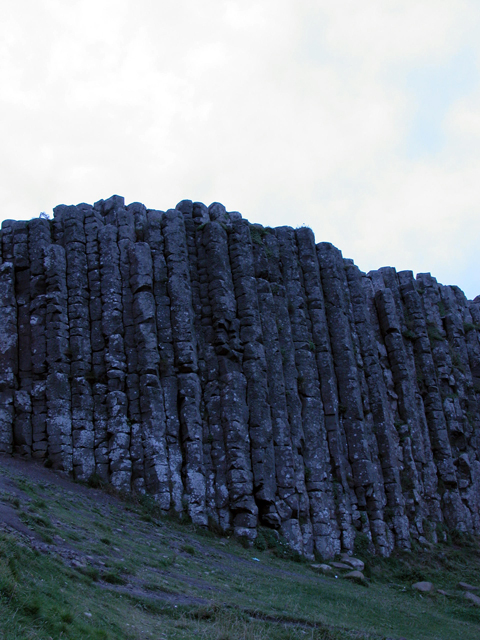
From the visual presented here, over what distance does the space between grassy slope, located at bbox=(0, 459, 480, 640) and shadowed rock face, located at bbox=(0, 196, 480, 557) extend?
69.6 inches

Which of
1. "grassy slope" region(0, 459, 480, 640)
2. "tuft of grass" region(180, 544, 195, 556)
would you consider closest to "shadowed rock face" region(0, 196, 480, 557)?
"grassy slope" region(0, 459, 480, 640)

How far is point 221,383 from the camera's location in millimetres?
25719

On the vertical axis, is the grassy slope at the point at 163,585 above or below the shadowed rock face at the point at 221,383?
below

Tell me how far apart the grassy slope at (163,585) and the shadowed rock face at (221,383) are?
5.80 feet

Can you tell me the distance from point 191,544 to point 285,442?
6.30 meters

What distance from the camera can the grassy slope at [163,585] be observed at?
32.8 feet

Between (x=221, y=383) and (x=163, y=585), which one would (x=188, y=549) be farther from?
(x=221, y=383)

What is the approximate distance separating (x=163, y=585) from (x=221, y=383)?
12.4m

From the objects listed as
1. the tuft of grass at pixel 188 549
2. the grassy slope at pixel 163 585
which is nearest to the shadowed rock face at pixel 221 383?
the grassy slope at pixel 163 585

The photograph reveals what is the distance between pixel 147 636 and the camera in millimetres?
10172

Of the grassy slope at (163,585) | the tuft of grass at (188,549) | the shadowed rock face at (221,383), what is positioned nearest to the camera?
the grassy slope at (163,585)

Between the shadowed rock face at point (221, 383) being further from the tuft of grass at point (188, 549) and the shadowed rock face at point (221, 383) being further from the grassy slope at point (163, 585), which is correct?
the tuft of grass at point (188, 549)

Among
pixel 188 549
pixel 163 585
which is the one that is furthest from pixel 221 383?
pixel 163 585

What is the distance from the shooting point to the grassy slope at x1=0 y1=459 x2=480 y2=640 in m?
10.0
